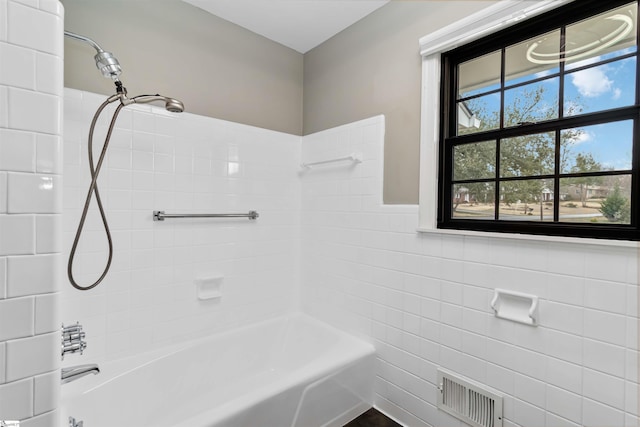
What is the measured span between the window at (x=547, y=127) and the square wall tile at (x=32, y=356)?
169 centimetres

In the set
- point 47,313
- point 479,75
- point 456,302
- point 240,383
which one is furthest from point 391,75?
point 240,383

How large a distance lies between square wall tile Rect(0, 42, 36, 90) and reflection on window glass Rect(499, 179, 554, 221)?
183 centimetres

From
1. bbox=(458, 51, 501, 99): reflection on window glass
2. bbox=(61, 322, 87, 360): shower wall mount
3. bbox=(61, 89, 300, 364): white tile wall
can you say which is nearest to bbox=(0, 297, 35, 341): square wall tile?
bbox=(61, 322, 87, 360): shower wall mount

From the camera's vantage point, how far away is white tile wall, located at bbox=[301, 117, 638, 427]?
1.24 meters

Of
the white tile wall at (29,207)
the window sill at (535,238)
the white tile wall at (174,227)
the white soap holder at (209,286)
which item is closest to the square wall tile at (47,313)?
the white tile wall at (29,207)

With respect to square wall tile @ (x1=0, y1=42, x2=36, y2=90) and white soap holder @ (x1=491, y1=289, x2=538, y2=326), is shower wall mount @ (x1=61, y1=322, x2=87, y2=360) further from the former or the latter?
white soap holder @ (x1=491, y1=289, x2=538, y2=326)

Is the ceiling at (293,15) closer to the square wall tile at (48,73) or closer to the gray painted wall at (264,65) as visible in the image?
the gray painted wall at (264,65)

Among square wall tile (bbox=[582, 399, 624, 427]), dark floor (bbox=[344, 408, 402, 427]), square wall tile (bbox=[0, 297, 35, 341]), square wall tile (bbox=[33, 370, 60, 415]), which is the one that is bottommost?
dark floor (bbox=[344, 408, 402, 427])

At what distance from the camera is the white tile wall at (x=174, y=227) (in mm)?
1721

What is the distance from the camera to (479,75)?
1718mm

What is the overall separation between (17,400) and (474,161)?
1.95m

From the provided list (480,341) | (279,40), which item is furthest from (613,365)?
(279,40)

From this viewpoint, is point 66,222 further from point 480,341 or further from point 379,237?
point 480,341

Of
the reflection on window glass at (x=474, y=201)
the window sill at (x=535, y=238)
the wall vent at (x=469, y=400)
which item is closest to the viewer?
the window sill at (x=535, y=238)
